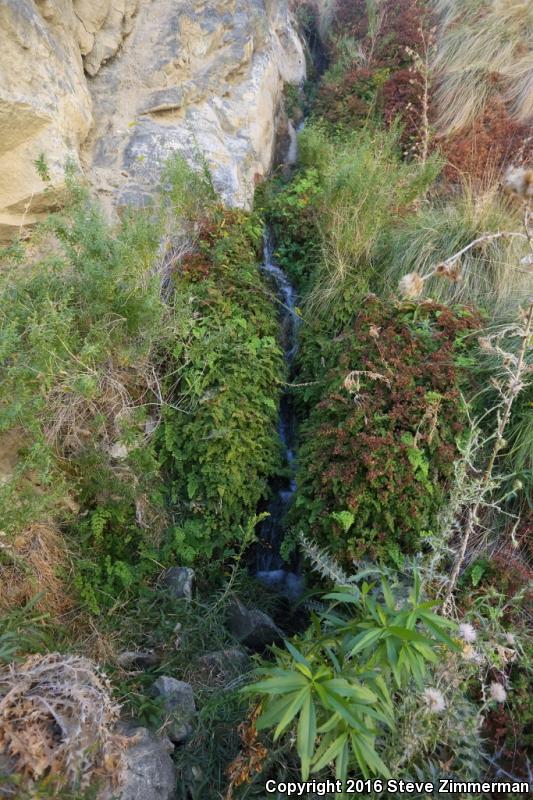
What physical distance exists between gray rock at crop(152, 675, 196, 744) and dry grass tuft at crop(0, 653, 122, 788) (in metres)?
0.52

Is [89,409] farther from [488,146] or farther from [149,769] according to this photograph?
[488,146]

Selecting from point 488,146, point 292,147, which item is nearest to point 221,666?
point 488,146

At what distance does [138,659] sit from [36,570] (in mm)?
786

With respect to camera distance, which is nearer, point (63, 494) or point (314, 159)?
point (63, 494)

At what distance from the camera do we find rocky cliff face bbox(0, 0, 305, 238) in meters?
3.84

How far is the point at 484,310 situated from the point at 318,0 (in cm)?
803

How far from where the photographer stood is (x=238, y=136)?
571 centimetres

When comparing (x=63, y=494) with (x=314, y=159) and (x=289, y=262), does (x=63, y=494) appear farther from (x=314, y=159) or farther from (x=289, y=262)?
(x=314, y=159)

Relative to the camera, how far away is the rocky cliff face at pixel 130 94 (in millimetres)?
3840

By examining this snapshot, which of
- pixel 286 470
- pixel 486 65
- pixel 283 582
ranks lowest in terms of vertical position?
pixel 283 582

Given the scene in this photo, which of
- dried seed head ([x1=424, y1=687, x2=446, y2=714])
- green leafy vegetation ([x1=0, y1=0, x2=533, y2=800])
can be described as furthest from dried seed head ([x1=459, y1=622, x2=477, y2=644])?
dried seed head ([x1=424, y1=687, x2=446, y2=714])

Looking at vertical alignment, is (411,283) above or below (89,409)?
above

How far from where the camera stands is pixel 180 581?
3260 mm

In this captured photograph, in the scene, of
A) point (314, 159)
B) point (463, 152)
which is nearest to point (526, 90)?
point (463, 152)
